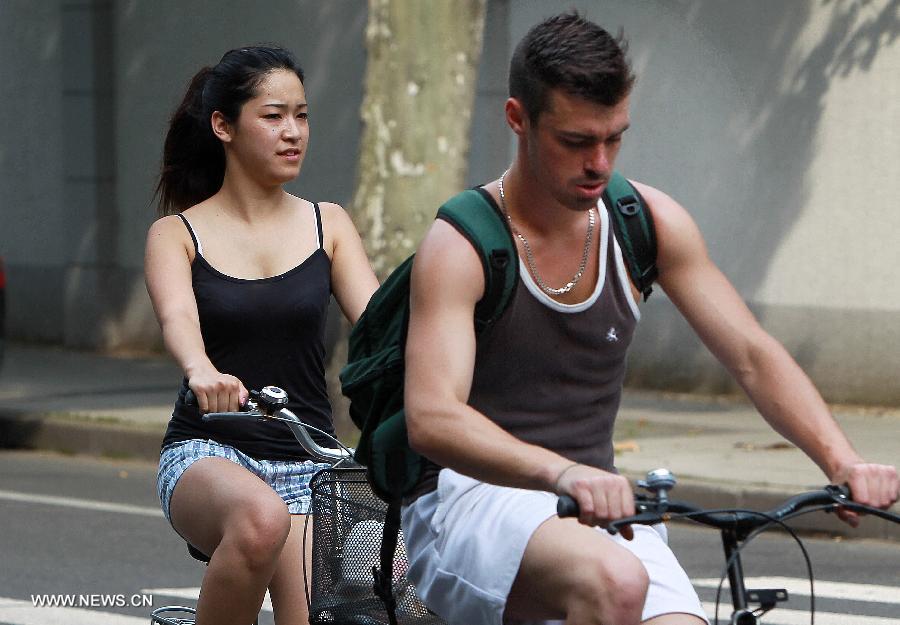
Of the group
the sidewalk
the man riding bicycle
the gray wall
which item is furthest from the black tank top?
the gray wall

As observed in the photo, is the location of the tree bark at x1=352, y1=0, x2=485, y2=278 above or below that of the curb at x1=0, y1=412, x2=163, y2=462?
above

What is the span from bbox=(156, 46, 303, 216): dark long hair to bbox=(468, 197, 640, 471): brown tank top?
1548 mm

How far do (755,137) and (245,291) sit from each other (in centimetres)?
877

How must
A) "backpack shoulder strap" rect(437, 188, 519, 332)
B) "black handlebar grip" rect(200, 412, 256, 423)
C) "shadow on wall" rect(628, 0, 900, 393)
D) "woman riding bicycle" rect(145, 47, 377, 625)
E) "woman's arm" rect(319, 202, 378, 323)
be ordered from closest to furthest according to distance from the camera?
1. "backpack shoulder strap" rect(437, 188, 519, 332)
2. "black handlebar grip" rect(200, 412, 256, 423)
3. "woman riding bicycle" rect(145, 47, 377, 625)
4. "woman's arm" rect(319, 202, 378, 323)
5. "shadow on wall" rect(628, 0, 900, 393)

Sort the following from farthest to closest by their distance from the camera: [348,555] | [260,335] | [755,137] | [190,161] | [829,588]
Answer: [755,137] → [829,588] → [190,161] → [260,335] → [348,555]

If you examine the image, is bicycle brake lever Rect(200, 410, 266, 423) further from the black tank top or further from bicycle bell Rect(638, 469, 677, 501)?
bicycle bell Rect(638, 469, 677, 501)

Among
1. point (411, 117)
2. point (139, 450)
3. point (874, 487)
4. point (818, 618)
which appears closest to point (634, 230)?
point (874, 487)

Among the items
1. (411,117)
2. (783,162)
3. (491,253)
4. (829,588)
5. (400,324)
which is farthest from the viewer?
(783,162)

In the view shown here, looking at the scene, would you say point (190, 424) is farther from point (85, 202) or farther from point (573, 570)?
point (85, 202)

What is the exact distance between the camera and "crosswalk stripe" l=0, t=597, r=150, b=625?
257 inches

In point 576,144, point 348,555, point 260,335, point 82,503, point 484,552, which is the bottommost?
point 82,503

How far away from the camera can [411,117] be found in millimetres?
10633

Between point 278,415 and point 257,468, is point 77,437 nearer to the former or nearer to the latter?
point 257,468

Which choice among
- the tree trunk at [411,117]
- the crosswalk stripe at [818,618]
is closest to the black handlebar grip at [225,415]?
the crosswalk stripe at [818,618]
